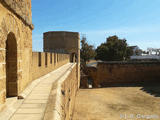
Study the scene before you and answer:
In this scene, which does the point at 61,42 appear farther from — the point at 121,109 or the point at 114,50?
the point at 114,50

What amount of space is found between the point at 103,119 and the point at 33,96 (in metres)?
5.35

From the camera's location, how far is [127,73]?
693 inches

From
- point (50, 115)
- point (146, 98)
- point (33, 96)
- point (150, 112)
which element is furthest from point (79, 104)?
point (50, 115)

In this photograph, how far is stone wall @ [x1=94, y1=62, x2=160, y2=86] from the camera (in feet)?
57.3

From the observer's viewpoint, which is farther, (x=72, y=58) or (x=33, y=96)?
(x=72, y=58)

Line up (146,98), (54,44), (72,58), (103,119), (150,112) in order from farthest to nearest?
(72,58) < (54,44) < (146,98) < (150,112) < (103,119)

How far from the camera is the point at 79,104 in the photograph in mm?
9477

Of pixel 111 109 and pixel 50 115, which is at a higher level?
pixel 50 115

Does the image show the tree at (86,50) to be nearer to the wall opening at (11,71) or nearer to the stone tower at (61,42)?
the stone tower at (61,42)

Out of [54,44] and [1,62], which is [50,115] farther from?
[54,44]

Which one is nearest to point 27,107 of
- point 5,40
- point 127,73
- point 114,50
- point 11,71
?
point 11,71

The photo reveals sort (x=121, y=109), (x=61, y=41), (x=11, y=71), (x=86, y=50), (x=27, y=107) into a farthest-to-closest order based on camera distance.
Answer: (x=86, y=50)
(x=61, y=41)
(x=121, y=109)
(x=11, y=71)
(x=27, y=107)

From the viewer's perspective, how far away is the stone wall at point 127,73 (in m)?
17.5

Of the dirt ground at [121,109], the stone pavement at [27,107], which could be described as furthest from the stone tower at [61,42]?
the stone pavement at [27,107]
